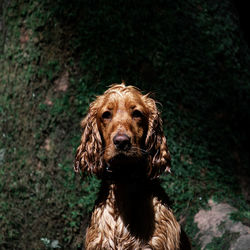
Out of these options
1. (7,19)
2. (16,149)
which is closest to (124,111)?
(16,149)

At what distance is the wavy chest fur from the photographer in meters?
4.44

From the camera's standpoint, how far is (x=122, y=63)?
671 cm

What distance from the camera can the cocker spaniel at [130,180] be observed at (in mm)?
4414

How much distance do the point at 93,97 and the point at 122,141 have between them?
2790 mm

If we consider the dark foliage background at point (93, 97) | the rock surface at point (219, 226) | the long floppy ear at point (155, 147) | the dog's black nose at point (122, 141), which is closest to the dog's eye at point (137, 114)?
the long floppy ear at point (155, 147)

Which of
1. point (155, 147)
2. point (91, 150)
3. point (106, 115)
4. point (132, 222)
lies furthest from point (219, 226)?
point (106, 115)

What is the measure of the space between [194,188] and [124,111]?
8.23ft

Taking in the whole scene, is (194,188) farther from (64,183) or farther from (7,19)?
(7,19)

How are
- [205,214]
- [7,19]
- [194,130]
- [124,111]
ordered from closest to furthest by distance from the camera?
[124,111], [205,214], [194,130], [7,19]

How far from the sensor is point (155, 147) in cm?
457

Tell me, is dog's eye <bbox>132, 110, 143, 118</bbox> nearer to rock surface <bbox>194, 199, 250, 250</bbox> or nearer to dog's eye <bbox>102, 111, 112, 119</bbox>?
dog's eye <bbox>102, 111, 112, 119</bbox>

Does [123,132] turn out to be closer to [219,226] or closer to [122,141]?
[122,141]

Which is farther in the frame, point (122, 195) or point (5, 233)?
point (5, 233)

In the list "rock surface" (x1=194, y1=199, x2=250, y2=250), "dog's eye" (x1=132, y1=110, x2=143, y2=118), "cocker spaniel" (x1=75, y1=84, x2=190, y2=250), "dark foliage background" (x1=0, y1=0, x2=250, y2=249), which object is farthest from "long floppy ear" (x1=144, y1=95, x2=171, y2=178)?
"dark foliage background" (x1=0, y1=0, x2=250, y2=249)
